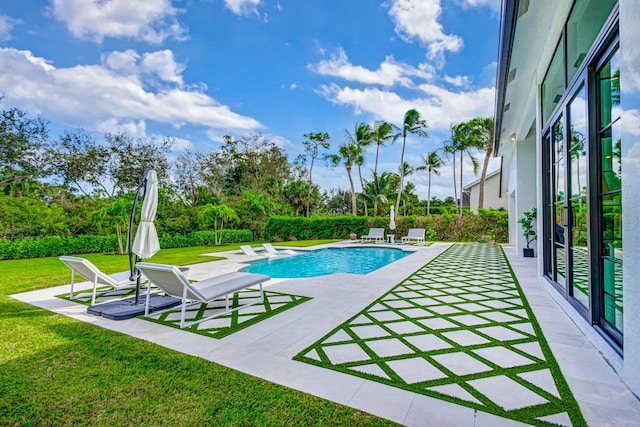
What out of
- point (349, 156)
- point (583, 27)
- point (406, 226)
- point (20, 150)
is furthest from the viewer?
point (349, 156)

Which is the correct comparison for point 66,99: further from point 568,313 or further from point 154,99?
point 568,313

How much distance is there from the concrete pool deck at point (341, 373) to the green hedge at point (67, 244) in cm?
969

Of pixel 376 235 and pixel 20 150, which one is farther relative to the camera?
pixel 376 235

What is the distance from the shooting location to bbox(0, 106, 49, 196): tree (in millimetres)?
16781

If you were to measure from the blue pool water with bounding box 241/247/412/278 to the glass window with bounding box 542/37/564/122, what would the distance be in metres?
6.25

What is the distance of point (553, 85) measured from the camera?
5504 mm

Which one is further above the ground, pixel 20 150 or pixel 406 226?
pixel 20 150

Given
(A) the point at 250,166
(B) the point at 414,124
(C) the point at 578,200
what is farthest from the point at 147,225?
(A) the point at 250,166

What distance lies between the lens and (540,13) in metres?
4.89

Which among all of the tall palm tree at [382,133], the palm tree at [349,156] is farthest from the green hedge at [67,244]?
the tall palm tree at [382,133]

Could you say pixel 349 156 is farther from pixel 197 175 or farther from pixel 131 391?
pixel 131 391

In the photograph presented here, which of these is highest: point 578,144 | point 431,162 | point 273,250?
point 431,162

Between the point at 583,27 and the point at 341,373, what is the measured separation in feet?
16.7

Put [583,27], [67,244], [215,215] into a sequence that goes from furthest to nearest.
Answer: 1. [215,215]
2. [67,244]
3. [583,27]
